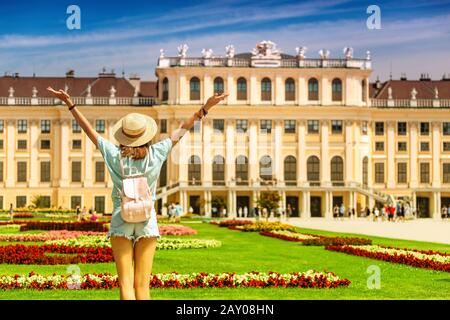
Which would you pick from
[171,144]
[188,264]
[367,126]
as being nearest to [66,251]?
[188,264]

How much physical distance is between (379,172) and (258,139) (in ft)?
33.7

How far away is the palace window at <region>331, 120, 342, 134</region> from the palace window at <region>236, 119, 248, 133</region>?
22.1 ft

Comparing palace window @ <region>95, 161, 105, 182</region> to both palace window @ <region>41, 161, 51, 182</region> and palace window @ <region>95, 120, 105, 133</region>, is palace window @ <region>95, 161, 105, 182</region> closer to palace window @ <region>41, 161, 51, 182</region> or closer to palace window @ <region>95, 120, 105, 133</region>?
palace window @ <region>95, 120, 105, 133</region>

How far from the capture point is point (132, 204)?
285 inches

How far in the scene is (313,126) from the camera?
67000mm

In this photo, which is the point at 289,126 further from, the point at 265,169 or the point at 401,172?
the point at 401,172

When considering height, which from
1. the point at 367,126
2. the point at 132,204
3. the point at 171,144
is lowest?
the point at 132,204

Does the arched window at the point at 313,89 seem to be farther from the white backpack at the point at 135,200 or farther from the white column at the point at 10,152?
the white backpack at the point at 135,200

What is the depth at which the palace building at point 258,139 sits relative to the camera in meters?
65.4

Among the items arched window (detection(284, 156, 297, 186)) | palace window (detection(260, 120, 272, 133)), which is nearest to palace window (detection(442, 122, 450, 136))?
arched window (detection(284, 156, 297, 186))

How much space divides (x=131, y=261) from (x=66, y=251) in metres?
13.1

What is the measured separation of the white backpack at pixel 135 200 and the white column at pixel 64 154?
201 ft

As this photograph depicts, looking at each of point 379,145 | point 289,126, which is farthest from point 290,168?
point 379,145
